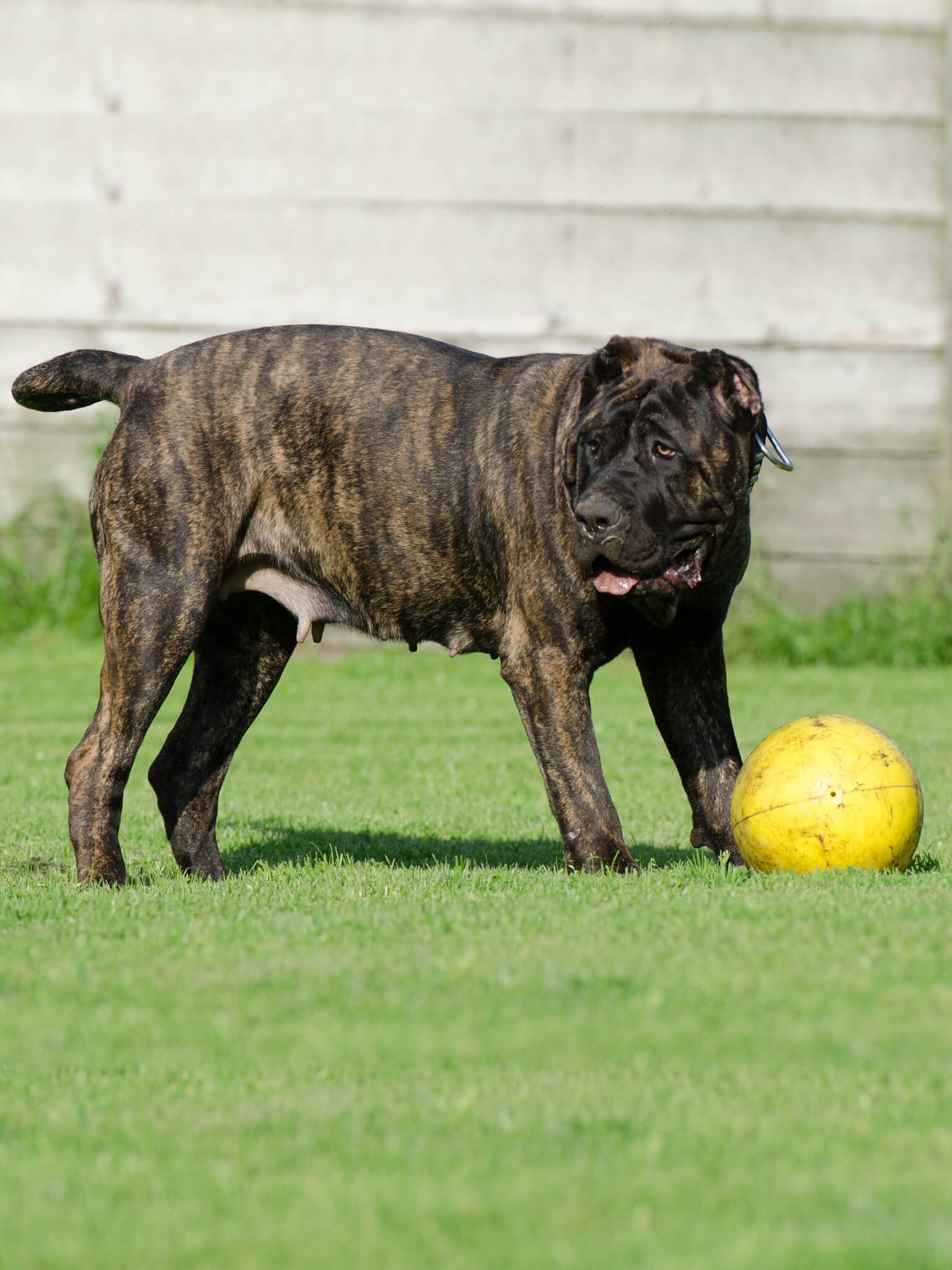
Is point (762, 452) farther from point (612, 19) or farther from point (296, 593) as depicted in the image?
point (612, 19)

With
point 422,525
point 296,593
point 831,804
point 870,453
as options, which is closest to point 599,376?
point 422,525

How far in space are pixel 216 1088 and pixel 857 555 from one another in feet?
29.0

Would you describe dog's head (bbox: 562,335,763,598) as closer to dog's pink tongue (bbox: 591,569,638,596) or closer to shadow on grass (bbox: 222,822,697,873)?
dog's pink tongue (bbox: 591,569,638,596)

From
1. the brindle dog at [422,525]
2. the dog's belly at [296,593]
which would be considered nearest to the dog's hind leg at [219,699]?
the brindle dog at [422,525]

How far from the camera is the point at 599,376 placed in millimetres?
4730

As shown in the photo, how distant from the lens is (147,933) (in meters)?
3.77

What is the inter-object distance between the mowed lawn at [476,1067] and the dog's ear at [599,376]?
1197 mm

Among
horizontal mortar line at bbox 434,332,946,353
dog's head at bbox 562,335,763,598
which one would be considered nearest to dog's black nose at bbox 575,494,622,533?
dog's head at bbox 562,335,763,598

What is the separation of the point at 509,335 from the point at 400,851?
19.8ft

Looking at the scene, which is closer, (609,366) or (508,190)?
(609,366)

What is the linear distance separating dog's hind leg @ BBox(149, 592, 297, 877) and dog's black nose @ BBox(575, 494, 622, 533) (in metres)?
1.47

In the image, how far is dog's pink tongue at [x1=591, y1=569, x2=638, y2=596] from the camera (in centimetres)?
457

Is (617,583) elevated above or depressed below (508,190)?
below

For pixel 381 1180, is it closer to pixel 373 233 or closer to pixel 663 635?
pixel 663 635
